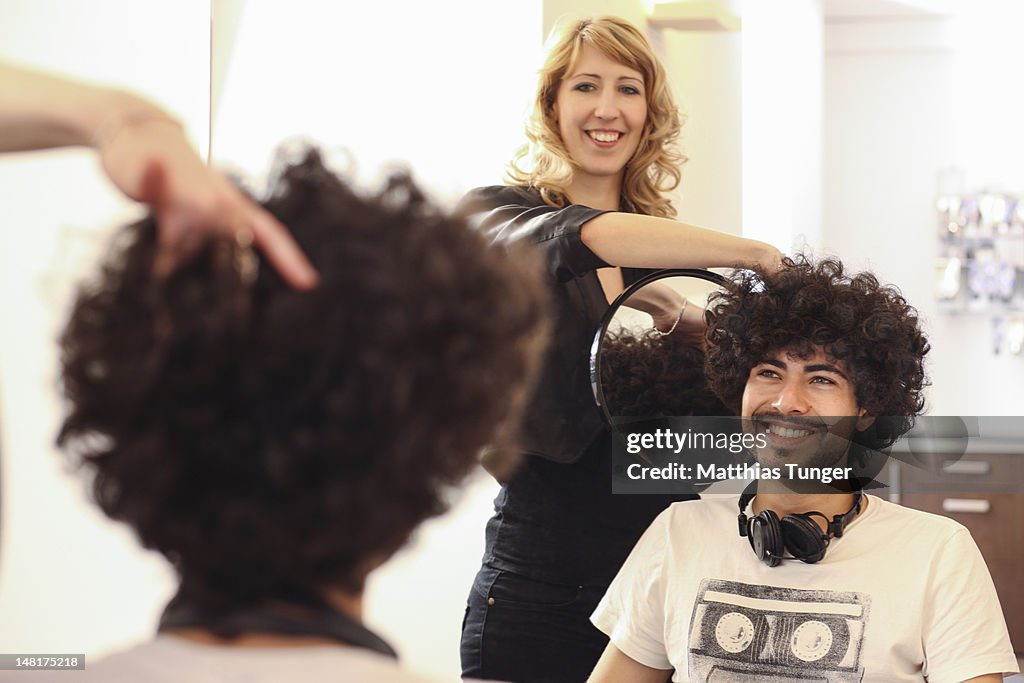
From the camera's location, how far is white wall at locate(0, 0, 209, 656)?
5.92 ft

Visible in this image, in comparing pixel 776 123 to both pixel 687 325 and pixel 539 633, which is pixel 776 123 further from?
pixel 539 633

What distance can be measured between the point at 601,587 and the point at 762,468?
0.27m

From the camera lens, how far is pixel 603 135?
1.60m

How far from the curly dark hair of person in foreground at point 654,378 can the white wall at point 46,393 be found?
2.59 ft

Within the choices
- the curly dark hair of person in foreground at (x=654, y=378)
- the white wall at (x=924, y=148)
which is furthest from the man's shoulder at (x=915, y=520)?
the white wall at (x=924, y=148)

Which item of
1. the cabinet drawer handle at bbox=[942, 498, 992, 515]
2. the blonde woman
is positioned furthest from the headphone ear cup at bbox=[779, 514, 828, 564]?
the cabinet drawer handle at bbox=[942, 498, 992, 515]

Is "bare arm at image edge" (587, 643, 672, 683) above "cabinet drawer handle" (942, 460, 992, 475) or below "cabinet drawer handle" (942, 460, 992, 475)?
above

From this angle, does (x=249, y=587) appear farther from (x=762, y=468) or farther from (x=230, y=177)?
(x=762, y=468)

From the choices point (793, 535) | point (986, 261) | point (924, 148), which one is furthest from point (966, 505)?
point (793, 535)

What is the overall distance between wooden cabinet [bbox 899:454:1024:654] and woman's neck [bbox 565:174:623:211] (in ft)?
7.89

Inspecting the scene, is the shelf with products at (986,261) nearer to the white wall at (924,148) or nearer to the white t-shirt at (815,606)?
the white wall at (924,148)

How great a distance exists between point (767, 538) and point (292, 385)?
88 centimetres

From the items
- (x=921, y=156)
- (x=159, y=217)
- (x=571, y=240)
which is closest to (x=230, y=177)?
(x=159, y=217)

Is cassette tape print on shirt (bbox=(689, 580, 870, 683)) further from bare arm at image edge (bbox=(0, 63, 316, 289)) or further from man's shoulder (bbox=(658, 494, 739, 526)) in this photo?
bare arm at image edge (bbox=(0, 63, 316, 289))
